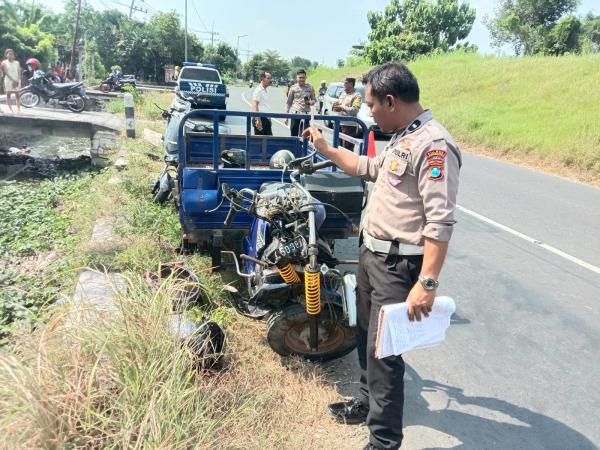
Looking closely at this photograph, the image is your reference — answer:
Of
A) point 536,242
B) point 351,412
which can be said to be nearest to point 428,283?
point 351,412

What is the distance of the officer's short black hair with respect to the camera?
215cm

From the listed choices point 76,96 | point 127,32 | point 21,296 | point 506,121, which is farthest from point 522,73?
point 127,32

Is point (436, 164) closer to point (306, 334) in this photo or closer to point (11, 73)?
point (306, 334)

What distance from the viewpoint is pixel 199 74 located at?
16.5 m

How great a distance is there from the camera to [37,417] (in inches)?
74.7

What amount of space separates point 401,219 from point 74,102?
16.5m

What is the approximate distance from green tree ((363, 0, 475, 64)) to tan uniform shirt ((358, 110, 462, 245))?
35.2 metres

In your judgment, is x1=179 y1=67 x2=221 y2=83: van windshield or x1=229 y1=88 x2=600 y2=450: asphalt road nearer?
x1=229 y1=88 x2=600 y2=450: asphalt road

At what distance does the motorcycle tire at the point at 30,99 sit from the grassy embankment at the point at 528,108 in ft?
45.9

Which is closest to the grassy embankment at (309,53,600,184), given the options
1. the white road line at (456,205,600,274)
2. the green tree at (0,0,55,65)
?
the white road line at (456,205,600,274)

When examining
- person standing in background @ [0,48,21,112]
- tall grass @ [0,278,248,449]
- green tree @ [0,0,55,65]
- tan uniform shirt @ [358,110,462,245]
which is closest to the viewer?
tall grass @ [0,278,248,449]

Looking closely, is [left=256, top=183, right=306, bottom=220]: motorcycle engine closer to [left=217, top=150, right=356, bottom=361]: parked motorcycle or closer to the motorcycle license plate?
[left=217, top=150, right=356, bottom=361]: parked motorcycle

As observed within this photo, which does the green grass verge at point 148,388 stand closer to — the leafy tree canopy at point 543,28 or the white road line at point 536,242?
the white road line at point 536,242

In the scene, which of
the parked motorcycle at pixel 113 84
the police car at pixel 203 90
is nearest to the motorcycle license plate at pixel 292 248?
the police car at pixel 203 90
